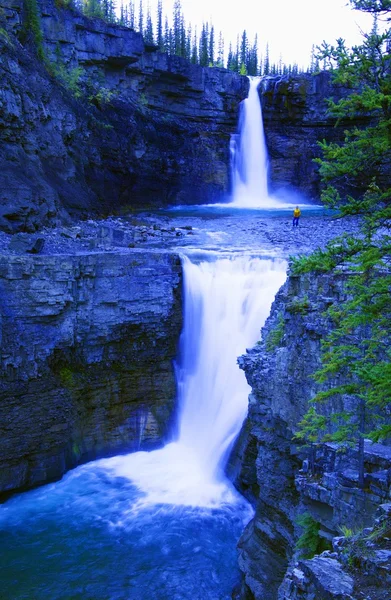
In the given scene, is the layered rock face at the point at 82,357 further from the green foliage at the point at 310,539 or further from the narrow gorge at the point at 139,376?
the green foliage at the point at 310,539

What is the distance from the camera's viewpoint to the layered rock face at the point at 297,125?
41.6 m

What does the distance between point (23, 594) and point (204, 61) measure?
52837 mm

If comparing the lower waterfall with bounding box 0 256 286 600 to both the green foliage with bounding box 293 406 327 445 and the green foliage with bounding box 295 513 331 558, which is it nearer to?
the green foliage with bounding box 295 513 331 558

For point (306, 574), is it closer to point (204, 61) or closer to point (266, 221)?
point (266, 221)

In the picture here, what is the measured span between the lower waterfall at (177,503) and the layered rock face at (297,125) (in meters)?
24.4

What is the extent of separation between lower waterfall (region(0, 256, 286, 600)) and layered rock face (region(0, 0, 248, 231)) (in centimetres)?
917

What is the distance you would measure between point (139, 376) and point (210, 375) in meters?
2.68

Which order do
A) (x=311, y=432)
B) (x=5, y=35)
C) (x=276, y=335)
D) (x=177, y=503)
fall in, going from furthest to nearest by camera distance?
(x=5, y=35) < (x=177, y=503) < (x=276, y=335) < (x=311, y=432)

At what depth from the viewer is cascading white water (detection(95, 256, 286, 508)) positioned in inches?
708

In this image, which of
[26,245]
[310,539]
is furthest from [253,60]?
[310,539]

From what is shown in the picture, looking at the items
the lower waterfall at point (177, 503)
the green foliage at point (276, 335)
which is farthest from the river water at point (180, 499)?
the green foliage at point (276, 335)

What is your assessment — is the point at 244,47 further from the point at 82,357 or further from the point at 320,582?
the point at 320,582

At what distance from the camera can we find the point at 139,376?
2061 cm

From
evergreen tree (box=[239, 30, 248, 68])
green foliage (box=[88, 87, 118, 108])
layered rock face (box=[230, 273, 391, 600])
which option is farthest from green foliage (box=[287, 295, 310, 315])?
evergreen tree (box=[239, 30, 248, 68])
